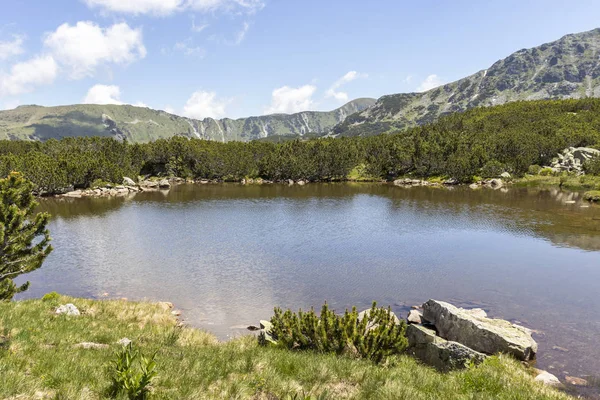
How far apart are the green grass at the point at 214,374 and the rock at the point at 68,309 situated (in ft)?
11.1

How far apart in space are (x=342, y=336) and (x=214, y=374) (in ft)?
25.7

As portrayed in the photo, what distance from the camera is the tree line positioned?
13812cm

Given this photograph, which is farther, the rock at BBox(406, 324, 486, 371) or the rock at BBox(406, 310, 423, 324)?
the rock at BBox(406, 310, 423, 324)

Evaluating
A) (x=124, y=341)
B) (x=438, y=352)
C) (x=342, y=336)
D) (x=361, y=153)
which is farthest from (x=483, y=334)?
(x=361, y=153)

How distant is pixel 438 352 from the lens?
697 inches

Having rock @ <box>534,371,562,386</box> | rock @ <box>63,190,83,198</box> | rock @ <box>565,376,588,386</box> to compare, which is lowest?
rock @ <box>565,376,588,386</box>

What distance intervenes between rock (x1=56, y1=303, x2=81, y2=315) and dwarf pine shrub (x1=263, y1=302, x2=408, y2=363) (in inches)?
447

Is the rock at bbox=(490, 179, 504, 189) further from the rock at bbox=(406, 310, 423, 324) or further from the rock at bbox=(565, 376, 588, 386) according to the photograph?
the rock at bbox=(565, 376, 588, 386)

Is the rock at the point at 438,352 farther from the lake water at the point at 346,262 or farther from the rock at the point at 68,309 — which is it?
the rock at the point at 68,309

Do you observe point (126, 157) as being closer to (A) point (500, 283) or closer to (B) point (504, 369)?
(A) point (500, 283)

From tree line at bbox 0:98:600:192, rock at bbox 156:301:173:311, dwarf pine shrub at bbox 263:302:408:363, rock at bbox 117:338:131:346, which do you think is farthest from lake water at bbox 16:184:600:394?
tree line at bbox 0:98:600:192

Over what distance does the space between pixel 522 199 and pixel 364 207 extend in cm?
4046

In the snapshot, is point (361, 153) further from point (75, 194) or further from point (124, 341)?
point (124, 341)

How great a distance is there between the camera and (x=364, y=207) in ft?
276
